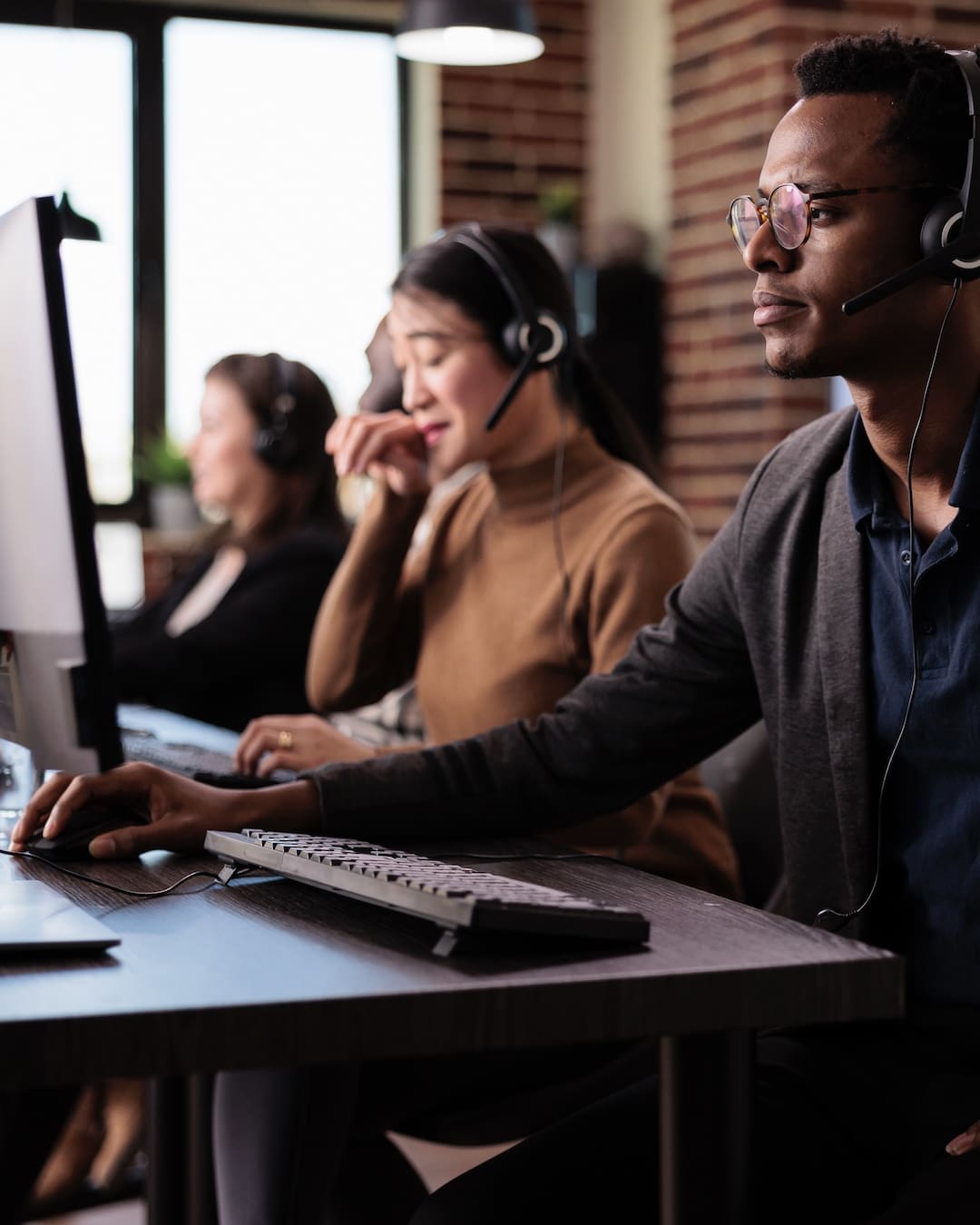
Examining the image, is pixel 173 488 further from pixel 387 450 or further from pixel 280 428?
pixel 387 450

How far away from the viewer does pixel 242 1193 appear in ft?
4.00

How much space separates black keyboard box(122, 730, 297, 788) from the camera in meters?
1.28

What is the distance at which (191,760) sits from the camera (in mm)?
1630

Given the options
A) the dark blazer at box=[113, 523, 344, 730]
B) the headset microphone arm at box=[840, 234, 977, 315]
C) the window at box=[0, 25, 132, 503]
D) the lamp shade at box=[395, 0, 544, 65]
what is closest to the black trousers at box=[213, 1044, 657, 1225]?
the headset microphone arm at box=[840, 234, 977, 315]

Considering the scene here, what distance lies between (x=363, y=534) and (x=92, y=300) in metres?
2.75

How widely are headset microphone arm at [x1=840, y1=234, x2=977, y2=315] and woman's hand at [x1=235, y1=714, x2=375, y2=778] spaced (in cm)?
70

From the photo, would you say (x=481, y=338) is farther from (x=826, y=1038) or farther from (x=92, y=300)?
(x=92, y=300)

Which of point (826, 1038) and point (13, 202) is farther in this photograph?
point (826, 1038)

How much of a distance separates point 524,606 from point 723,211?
8.61ft

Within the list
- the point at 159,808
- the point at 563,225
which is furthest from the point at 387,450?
the point at 563,225

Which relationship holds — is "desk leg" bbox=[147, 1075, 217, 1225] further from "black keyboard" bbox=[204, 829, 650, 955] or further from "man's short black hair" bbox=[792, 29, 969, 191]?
"man's short black hair" bbox=[792, 29, 969, 191]

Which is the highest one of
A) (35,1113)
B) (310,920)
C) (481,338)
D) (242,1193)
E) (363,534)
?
(481,338)

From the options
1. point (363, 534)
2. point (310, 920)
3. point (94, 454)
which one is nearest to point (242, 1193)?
point (310, 920)

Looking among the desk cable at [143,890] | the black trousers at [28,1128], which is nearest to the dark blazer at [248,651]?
the black trousers at [28,1128]
